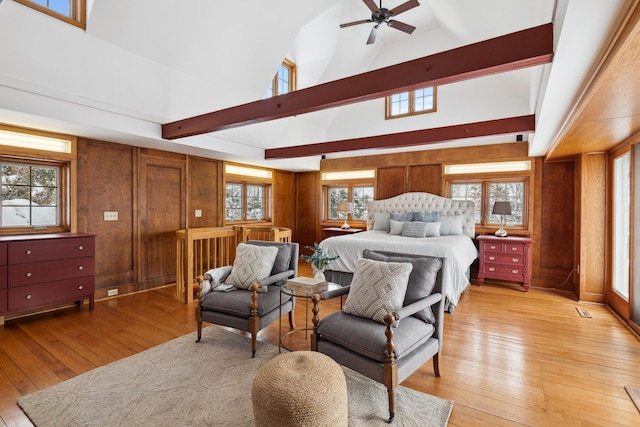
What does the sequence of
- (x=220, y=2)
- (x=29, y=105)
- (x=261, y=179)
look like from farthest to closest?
(x=261, y=179), (x=220, y=2), (x=29, y=105)

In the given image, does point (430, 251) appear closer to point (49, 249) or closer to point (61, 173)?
point (49, 249)

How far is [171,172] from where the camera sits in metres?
5.35

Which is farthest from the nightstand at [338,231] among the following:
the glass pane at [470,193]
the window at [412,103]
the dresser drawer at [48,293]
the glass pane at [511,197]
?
the dresser drawer at [48,293]

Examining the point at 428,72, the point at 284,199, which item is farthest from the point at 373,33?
the point at 284,199

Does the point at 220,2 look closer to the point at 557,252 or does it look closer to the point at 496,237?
the point at 496,237

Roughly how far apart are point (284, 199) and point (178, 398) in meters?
5.87

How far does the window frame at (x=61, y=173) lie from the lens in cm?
379

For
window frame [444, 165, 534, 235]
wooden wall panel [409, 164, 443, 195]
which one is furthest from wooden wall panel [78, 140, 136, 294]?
window frame [444, 165, 534, 235]

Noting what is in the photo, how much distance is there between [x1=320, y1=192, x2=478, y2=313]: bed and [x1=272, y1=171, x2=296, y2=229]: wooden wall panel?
7.09 feet

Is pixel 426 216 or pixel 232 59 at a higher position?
pixel 232 59

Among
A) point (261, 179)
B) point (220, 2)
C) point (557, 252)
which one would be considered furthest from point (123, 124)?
point (557, 252)

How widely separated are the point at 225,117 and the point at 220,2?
1394mm

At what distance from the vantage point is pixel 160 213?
5.20 meters

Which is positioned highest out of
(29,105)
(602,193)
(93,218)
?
(29,105)
